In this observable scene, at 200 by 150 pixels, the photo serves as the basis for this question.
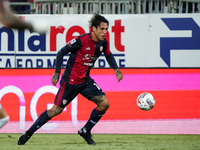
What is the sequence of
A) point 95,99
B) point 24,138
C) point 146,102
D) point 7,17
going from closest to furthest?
point 7,17 → point 24,138 → point 95,99 → point 146,102

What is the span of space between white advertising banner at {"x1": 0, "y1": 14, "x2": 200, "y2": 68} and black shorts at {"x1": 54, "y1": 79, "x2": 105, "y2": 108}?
334 cm

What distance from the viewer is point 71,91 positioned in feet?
22.0

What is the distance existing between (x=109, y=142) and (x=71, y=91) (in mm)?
1144

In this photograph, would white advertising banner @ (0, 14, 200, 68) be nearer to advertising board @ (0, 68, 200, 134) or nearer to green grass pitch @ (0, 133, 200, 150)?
advertising board @ (0, 68, 200, 134)

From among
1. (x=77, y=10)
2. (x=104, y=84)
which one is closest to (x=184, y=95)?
(x=104, y=84)

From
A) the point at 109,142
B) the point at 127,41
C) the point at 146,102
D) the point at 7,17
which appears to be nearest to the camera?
the point at 7,17

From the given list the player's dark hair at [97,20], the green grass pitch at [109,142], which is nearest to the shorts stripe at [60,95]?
the green grass pitch at [109,142]

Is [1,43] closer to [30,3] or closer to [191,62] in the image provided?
[30,3]

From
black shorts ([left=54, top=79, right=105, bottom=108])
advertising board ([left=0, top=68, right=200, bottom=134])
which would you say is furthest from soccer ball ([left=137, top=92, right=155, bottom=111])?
black shorts ([left=54, top=79, right=105, bottom=108])

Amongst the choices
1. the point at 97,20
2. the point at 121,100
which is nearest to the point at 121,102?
the point at 121,100

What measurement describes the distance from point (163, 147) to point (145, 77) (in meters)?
2.30

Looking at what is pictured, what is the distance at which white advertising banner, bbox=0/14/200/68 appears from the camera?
10.1 metres

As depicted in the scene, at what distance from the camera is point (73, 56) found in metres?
6.72

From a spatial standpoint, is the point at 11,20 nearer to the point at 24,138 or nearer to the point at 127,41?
the point at 24,138
